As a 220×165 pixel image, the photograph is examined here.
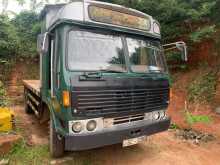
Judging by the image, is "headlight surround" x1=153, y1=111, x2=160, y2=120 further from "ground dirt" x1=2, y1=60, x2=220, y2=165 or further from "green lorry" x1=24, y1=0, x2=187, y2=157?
"ground dirt" x1=2, y1=60, x2=220, y2=165

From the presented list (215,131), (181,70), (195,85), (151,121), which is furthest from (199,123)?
(181,70)

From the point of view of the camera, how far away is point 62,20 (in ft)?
12.3

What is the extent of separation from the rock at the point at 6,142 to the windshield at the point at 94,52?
6.82ft

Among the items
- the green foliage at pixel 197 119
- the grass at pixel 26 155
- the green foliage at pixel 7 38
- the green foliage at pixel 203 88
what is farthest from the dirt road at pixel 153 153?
the green foliage at pixel 7 38

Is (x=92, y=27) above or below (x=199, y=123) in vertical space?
above

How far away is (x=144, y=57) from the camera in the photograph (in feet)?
15.1

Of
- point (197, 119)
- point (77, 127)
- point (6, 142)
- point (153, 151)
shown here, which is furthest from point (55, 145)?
point (197, 119)

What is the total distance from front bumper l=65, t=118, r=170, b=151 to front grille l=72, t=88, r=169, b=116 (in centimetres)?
27

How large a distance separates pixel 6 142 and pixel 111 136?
2.10m

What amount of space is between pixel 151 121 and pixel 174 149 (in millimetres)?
1261

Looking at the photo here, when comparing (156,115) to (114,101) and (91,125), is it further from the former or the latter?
(91,125)

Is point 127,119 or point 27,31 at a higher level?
point 27,31

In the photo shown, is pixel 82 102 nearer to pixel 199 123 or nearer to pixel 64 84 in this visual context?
pixel 64 84

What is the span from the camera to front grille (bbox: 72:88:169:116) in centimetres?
356
